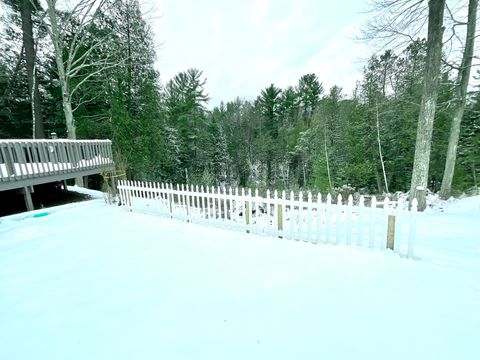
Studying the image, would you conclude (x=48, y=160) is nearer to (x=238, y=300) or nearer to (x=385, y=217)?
(x=238, y=300)

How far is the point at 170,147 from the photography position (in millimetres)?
19609

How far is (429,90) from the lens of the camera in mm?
6082

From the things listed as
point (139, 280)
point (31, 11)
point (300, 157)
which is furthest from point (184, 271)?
point (300, 157)

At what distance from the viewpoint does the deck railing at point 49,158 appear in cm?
575

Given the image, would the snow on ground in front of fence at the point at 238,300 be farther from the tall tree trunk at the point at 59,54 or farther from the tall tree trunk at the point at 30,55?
the tall tree trunk at the point at 30,55

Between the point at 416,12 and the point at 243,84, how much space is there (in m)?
33.6

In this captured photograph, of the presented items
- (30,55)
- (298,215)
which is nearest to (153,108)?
(30,55)

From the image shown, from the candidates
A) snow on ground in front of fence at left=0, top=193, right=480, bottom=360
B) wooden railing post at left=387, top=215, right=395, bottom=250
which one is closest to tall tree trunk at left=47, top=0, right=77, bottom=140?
snow on ground in front of fence at left=0, top=193, right=480, bottom=360

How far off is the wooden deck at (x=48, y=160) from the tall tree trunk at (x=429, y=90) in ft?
33.4

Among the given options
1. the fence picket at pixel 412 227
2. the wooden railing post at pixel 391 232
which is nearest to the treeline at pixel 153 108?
the fence picket at pixel 412 227

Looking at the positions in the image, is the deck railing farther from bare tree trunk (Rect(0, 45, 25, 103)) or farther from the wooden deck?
bare tree trunk (Rect(0, 45, 25, 103))

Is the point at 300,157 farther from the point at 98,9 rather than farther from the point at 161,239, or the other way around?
the point at 161,239

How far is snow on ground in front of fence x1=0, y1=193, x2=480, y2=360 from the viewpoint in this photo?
1847 mm

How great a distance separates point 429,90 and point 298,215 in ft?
18.0
